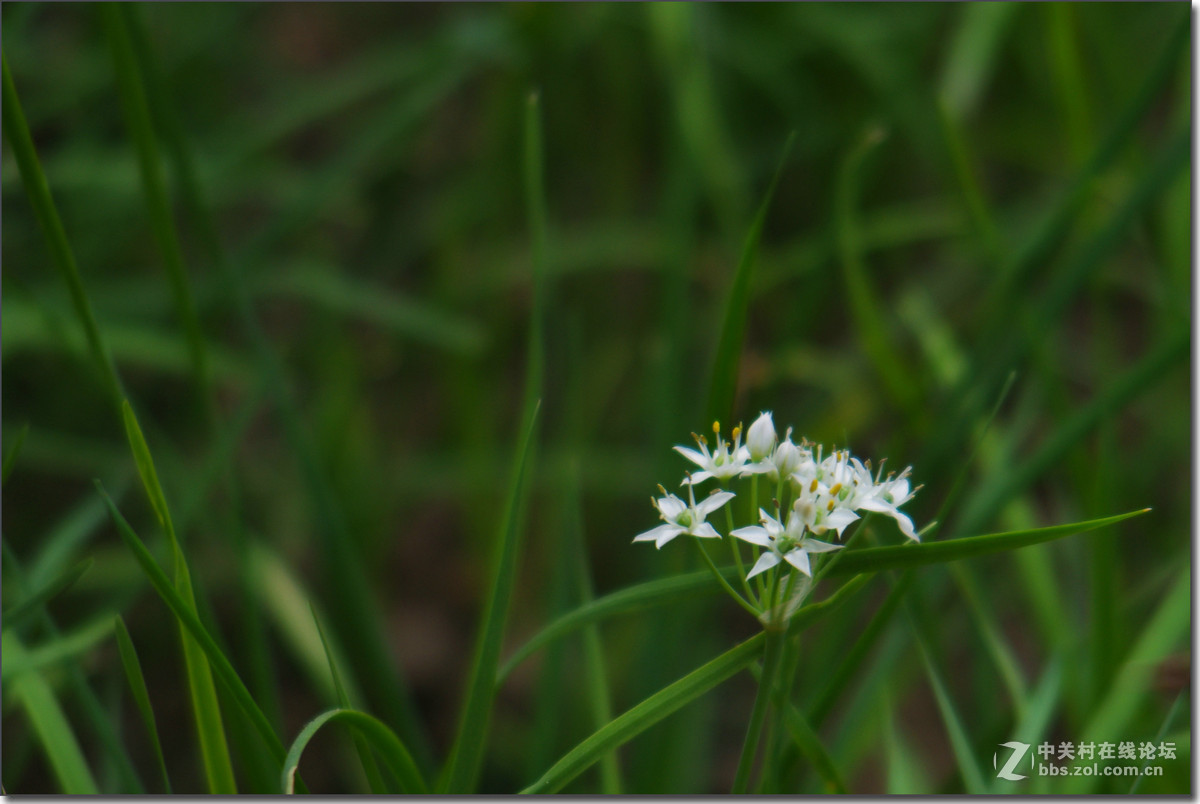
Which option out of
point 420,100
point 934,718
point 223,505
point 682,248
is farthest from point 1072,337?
point 223,505

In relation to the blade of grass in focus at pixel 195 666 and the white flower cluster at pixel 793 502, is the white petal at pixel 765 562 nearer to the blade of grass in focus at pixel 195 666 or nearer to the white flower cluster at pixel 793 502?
the white flower cluster at pixel 793 502

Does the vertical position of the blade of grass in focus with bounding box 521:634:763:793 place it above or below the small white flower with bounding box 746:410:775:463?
below

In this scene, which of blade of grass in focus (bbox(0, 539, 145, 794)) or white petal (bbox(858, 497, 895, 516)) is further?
blade of grass in focus (bbox(0, 539, 145, 794))

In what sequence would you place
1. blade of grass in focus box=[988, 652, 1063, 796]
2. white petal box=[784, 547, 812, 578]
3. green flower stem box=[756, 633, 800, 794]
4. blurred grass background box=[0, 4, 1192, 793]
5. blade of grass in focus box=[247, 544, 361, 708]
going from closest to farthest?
white petal box=[784, 547, 812, 578]
green flower stem box=[756, 633, 800, 794]
blade of grass in focus box=[988, 652, 1063, 796]
blurred grass background box=[0, 4, 1192, 793]
blade of grass in focus box=[247, 544, 361, 708]

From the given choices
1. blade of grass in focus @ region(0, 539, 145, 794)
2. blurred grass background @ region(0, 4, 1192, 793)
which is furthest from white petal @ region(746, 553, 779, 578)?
blade of grass in focus @ region(0, 539, 145, 794)

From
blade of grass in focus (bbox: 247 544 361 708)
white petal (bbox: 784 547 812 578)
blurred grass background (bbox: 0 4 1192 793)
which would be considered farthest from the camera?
blade of grass in focus (bbox: 247 544 361 708)

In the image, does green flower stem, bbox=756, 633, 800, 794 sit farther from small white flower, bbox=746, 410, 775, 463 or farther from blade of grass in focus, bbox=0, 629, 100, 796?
blade of grass in focus, bbox=0, 629, 100, 796
